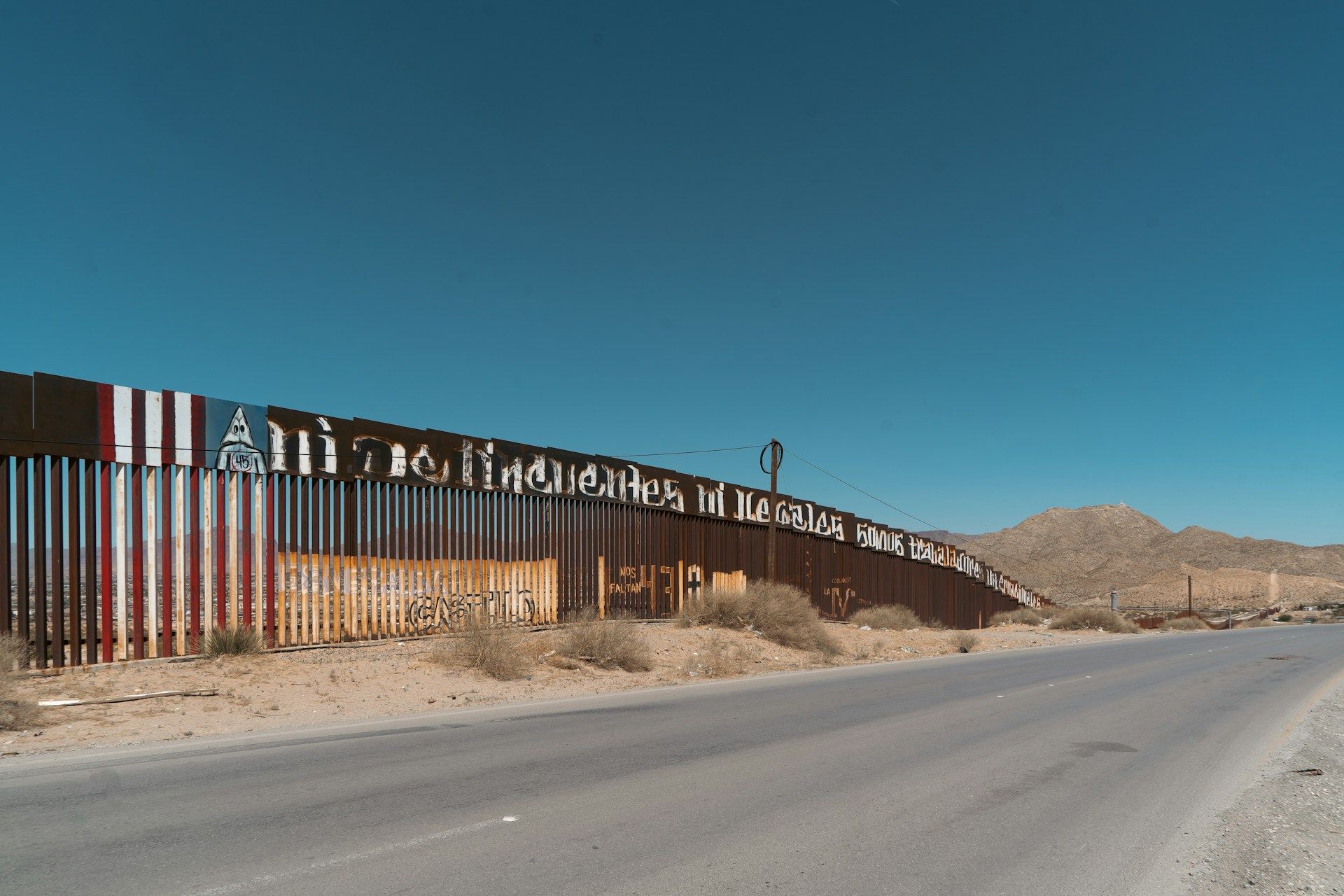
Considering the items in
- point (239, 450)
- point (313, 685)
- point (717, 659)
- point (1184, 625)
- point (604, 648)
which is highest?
point (239, 450)

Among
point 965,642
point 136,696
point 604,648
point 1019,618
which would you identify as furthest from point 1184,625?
point 136,696

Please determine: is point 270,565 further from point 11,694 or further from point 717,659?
point 717,659

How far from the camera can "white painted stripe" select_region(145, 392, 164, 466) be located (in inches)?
595

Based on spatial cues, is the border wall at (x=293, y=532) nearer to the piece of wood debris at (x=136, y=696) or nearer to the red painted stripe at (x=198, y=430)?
the red painted stripe at (x=198, y=430)

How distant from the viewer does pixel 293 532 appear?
17641mm

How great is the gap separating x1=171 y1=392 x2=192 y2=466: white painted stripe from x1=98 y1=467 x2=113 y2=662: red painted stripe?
1.16m

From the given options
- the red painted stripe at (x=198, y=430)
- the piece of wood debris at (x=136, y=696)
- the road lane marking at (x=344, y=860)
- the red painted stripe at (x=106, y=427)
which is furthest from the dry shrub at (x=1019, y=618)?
the road lane marking at (x=344, y=860)

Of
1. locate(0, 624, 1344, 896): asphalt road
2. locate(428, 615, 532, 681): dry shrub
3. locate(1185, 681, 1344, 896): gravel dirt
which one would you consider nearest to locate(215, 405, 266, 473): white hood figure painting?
locate(428, 615, 532, 681): dry shrub

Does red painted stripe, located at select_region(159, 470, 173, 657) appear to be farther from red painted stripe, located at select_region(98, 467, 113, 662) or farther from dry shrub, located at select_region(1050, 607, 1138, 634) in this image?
dry shrub, located at select_region(1050, 607, 1138, 634)

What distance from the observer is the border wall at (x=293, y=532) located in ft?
45.9

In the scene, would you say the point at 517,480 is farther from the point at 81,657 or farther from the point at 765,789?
the point at 765,789

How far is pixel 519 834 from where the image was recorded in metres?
5.85

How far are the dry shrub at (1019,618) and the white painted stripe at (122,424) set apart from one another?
47.0 metres

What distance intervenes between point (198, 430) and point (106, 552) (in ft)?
8.57
